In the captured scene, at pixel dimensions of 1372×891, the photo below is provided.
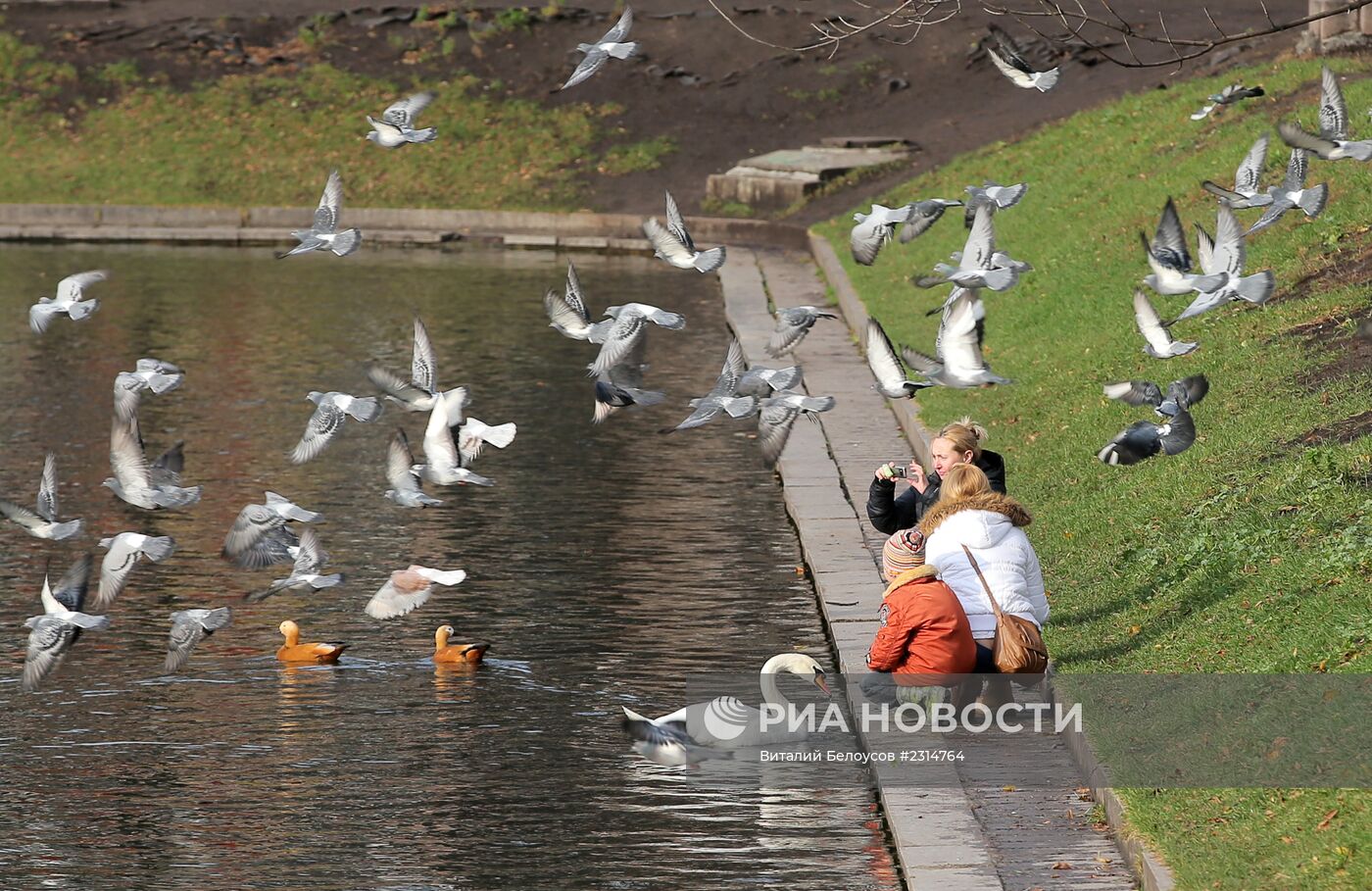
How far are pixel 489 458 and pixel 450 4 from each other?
2488 centimetres

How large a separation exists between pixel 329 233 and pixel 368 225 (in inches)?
807

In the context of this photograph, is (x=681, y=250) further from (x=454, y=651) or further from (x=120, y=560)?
(x=120, y=560)

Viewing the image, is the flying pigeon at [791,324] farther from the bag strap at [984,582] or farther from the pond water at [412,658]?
the bag strap at [984,582]

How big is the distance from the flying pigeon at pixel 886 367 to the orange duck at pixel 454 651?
224 cm

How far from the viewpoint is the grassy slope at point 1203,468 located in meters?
6.38

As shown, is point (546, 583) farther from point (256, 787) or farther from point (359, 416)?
point (256, 787)

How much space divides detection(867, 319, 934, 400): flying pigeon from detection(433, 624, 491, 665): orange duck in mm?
2237

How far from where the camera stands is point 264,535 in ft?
32.0

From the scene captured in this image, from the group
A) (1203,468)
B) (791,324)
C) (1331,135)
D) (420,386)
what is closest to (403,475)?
(420,386)

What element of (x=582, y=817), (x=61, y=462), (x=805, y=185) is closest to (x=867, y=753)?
(x=582, y=817)

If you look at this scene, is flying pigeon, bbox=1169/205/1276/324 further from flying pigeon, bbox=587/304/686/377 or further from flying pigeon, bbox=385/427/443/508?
flying pigeon, bbox=385/427/443/508

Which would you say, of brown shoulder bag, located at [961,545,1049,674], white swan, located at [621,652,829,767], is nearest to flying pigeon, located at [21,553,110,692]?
white swan, located at [621,652,829,767]

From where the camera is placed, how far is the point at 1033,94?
3177 centimetres

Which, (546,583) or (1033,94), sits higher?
(1033,94)
